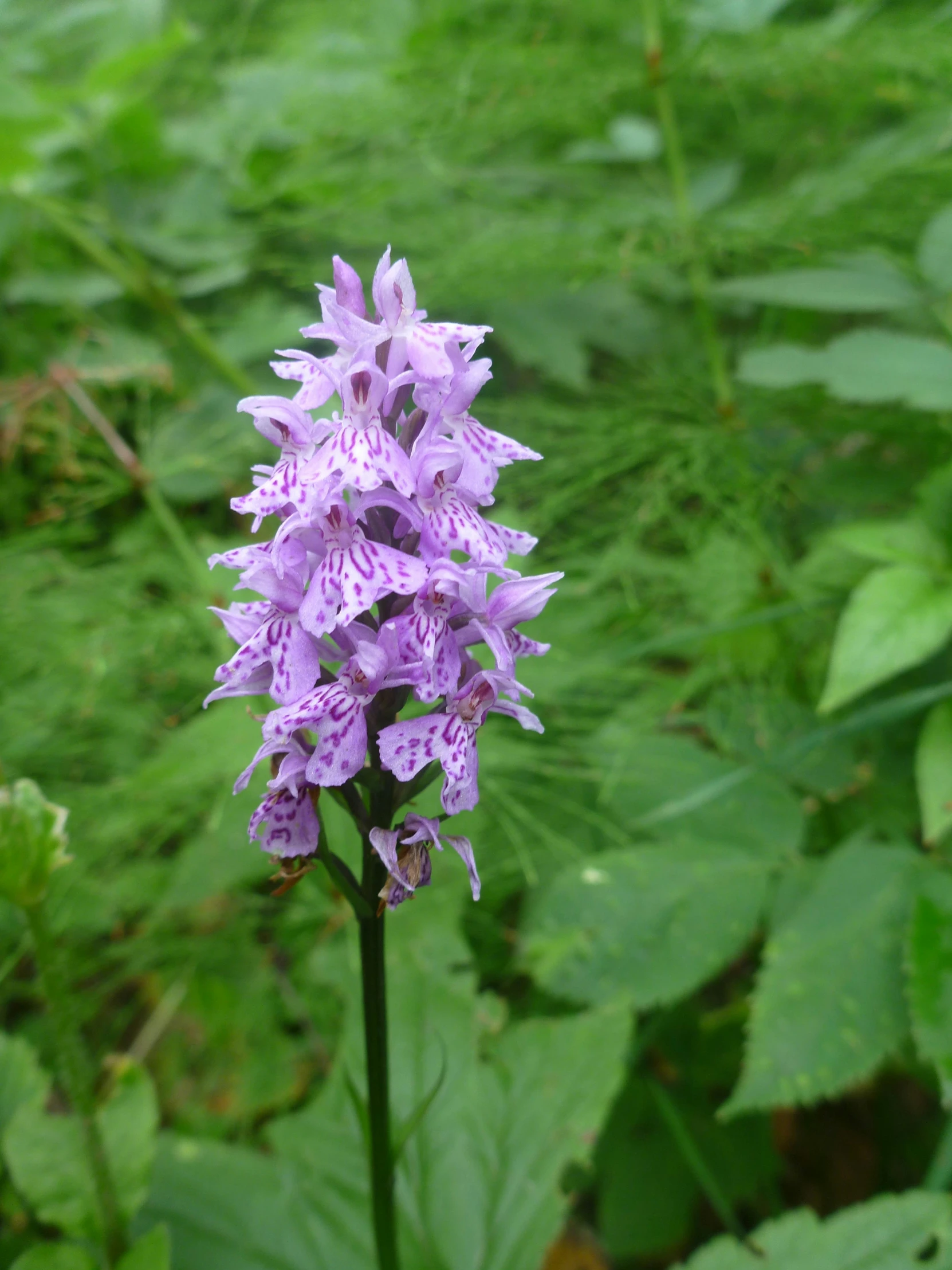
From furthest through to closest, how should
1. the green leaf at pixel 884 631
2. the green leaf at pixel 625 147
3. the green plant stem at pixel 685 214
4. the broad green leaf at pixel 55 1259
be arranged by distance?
the green leaf at pixel 625 147
the green plant stem at pixel 685 214
the green leaf at pixel 884 631
the broad green leaf at pixel 55 1259

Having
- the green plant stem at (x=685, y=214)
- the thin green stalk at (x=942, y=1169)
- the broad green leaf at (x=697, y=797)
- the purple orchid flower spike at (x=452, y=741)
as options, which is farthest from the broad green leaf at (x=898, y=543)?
the purple orchid flower spike at (x=452, y=741)

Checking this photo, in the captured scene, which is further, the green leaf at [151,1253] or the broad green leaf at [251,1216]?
the broad green leaf at [251,1216]

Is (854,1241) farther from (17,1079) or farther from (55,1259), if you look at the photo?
(17,1079)

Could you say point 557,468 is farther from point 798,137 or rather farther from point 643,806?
point 798,137

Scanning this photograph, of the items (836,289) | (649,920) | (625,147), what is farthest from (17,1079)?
(625,147)

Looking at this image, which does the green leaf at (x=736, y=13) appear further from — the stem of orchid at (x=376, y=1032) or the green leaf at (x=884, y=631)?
the stem of orchid at (x=376, y=1032)

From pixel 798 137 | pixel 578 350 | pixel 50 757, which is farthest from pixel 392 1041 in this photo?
pixel 798 137

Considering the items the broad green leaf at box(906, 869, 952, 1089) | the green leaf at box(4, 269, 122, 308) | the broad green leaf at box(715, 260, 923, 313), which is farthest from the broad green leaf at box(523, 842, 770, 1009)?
the green leaf at box(4, 269, 122, 308)
